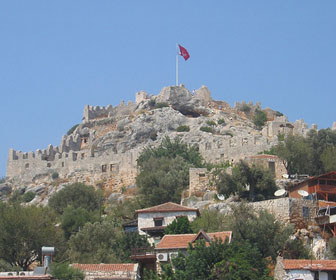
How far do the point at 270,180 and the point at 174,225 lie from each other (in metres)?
11.6

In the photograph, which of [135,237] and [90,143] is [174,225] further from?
[90,143]

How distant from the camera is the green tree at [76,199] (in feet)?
218

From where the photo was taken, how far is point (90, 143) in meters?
93.8

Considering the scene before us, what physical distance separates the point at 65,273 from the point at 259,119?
62678 millimetres

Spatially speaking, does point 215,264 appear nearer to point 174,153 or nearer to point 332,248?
point 332,248

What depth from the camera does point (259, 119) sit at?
9525 centimetres

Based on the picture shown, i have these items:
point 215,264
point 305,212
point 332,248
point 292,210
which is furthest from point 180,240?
point 305,212

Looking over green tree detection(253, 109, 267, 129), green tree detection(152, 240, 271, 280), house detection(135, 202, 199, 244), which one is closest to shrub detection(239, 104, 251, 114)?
green tree detection(253, 109, 267, 129)

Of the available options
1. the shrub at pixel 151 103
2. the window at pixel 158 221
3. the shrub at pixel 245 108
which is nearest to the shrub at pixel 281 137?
the shrub at pixel 245 108

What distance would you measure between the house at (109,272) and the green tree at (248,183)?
19256mm

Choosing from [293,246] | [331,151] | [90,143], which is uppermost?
[90,143]

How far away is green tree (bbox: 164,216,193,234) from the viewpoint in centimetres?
4591

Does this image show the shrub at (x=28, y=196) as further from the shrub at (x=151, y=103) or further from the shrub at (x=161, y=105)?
the shrub at (x=151, y=103)

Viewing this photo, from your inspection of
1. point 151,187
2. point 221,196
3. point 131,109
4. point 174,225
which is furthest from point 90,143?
point 174,225
